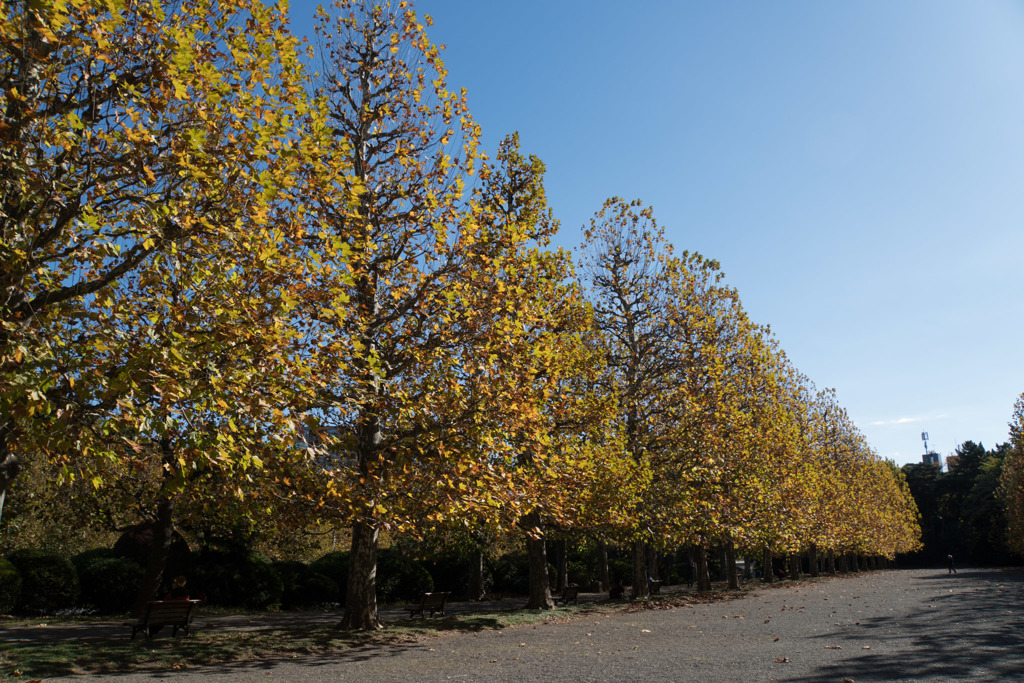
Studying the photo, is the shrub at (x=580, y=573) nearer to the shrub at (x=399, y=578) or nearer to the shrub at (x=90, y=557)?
the shrub at (x=399, y=578)

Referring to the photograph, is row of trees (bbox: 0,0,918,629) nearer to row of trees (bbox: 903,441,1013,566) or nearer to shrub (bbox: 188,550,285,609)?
shrub (bbox: 188,550,285,609)

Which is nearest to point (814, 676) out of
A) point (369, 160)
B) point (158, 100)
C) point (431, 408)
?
point (431, 408)

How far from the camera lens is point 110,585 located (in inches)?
750

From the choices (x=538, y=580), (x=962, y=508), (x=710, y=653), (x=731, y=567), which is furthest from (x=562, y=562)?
(x=962, y=508)

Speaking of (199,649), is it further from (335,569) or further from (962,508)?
(962,508)

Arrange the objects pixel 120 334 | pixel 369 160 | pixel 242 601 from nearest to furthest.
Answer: pixel 120 334, pixel 369 160, pixel 242 601

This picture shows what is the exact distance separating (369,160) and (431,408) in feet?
21.6

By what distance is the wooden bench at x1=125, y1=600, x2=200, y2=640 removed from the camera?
12047mm

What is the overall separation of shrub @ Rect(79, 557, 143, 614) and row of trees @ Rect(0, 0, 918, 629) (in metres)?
1.88

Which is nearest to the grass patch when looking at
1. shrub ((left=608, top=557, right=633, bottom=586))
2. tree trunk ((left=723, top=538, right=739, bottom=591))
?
tree trunk ((left=723, top=538, right=739, bottom=591))

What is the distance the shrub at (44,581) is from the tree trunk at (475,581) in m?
14.7

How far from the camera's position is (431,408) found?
1241 centimetres

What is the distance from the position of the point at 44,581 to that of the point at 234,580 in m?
5.21

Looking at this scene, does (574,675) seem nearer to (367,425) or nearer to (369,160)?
(367,425)
